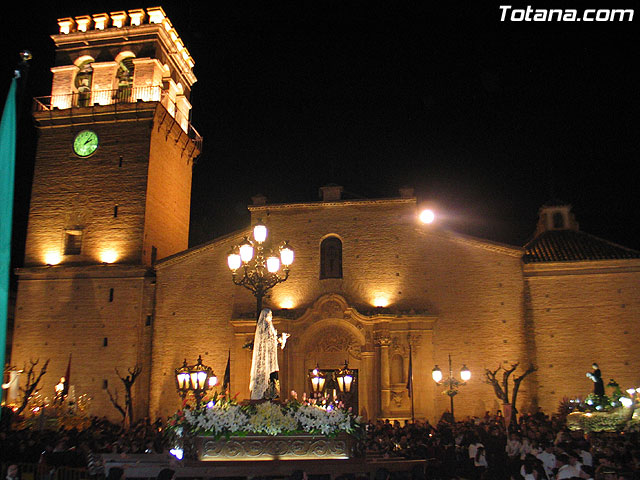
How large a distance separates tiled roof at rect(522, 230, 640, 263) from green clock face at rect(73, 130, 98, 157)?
20.0m

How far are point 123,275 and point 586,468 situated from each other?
22566 millimetres

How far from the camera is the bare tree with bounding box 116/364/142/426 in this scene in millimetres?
26141

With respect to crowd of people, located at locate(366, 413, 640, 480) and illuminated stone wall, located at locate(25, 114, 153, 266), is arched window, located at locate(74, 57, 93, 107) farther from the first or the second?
crowd of people, located at locate(366, 413, 640, 480)

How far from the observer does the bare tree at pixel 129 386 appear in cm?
2614

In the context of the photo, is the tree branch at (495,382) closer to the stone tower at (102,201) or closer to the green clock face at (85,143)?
the stone tower at (102,201)

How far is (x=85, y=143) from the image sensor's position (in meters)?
30.6

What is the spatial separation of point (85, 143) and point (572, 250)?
22382 millimetres

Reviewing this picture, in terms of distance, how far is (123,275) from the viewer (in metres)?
28.6

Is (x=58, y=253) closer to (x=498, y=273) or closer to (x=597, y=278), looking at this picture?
(x=498, y=273)

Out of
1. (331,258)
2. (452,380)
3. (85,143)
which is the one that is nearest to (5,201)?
(452,380)

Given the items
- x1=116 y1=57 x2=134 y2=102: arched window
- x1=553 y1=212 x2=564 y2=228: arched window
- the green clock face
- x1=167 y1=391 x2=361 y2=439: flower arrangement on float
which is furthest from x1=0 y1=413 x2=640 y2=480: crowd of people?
x1=116 y1=57 x2=134 y2=102: arched window

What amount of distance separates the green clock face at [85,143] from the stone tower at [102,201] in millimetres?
47

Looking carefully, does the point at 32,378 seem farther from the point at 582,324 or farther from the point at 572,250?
the point at 572,250

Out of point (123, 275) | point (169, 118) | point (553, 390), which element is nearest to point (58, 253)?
point (123, 275)
